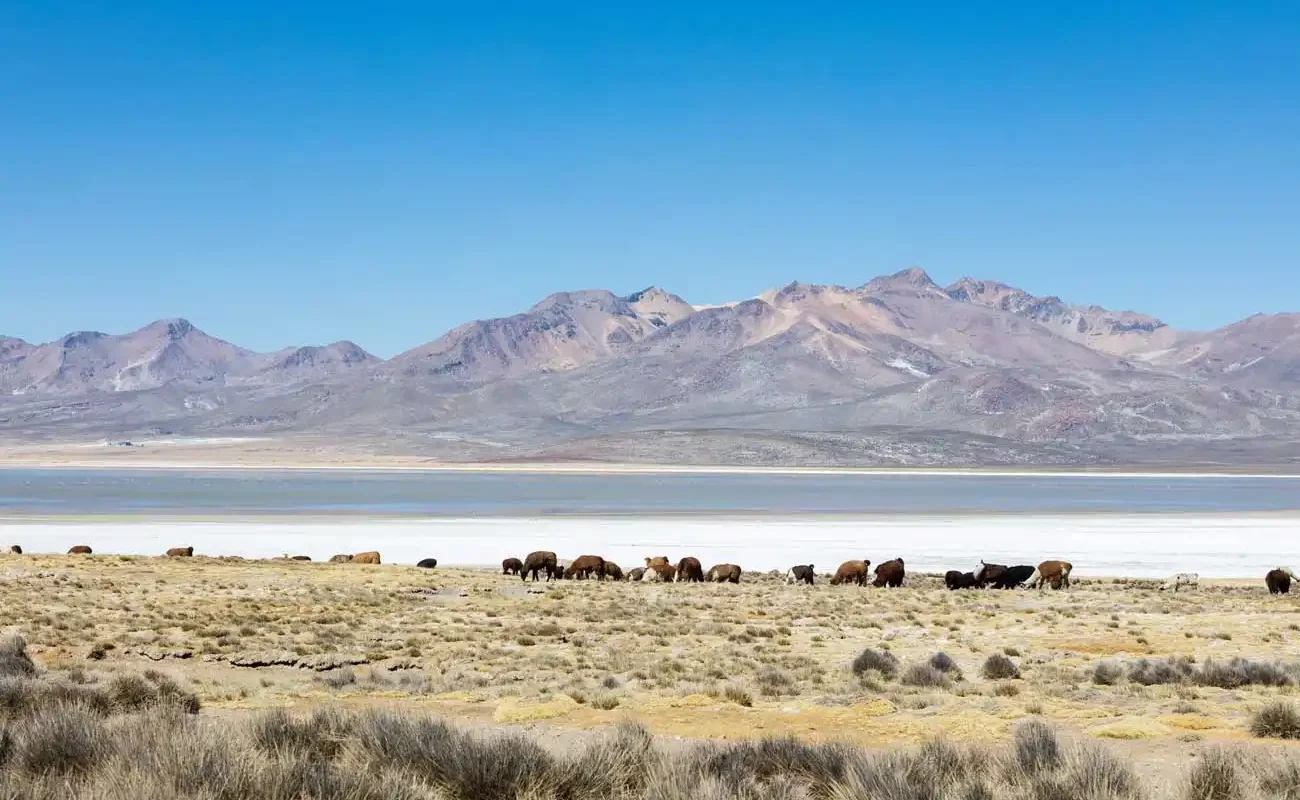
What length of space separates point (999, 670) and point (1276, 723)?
4.15m

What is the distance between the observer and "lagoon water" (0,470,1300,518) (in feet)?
215

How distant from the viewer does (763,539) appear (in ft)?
152

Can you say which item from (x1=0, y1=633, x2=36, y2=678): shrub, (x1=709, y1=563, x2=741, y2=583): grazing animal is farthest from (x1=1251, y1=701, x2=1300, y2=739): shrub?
(x1=709, y1=563, x2=741, y2=583): grazing animal

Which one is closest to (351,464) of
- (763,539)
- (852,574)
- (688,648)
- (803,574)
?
(763,539)

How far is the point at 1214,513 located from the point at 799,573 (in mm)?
42756

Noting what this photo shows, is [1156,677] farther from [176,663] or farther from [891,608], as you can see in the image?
[176,663]

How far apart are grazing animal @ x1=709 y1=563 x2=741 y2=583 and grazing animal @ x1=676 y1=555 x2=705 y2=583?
37cm

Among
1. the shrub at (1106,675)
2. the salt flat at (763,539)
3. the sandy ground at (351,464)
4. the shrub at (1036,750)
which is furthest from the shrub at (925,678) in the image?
the sandy ground at (351,464)

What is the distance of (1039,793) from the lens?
23.5 ft

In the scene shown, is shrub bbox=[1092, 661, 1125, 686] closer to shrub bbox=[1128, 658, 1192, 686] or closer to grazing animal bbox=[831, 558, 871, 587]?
shrub bbox=[1128, 658, 1192, 686]

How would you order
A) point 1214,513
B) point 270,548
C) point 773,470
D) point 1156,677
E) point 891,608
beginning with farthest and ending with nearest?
point 773,470
point 1214,513
point 270,548
point 891,608
point 1156,677

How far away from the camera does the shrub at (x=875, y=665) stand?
14.1m

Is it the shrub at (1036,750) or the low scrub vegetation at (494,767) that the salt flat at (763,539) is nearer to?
the shrub at (1036,750)

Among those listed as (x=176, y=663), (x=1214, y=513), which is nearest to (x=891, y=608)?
(x=176, y=663)
